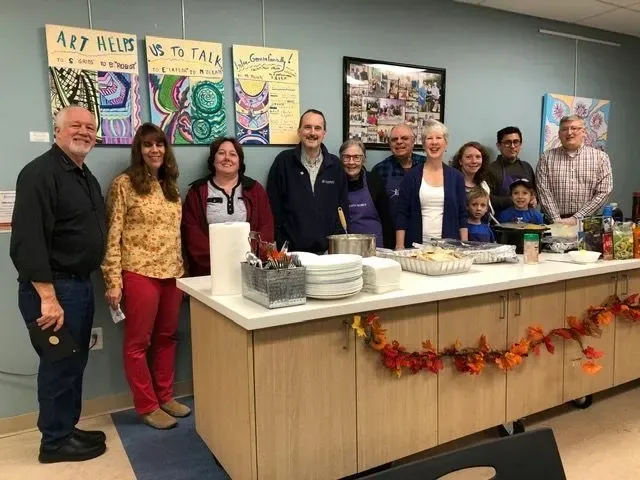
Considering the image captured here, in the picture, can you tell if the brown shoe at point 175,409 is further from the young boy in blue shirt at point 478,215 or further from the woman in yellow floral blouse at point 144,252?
the young boy in blue shirt at point 478,215

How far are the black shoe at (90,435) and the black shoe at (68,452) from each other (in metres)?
0.03

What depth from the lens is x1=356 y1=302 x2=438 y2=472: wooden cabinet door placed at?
200cm

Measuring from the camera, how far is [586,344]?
2.66 metres

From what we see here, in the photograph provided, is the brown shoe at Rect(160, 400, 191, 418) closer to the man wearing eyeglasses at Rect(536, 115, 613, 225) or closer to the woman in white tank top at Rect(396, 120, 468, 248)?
the woman in white tank top at Rect(396, 120, 468, 248)

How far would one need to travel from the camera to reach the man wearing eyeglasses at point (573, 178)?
3.73m

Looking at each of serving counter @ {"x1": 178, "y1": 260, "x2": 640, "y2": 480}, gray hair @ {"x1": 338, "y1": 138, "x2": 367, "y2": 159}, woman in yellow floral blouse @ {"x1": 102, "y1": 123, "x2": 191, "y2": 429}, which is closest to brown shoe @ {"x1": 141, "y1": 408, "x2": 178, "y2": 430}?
woman in yellow floral blouse @ {"x1": 102, "y1": 123, "x2": 191, "y2": 429}

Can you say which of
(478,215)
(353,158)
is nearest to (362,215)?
(353,158)

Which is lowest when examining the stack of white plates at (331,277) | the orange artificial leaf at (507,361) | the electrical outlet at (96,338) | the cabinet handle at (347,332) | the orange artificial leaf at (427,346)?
the electrical outlet at (96,338)

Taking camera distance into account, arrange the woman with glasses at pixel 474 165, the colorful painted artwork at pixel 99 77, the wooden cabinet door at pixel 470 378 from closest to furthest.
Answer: the wooden cabinet door at pixel 470 378
the colorful painted artwork at pixel 99 77
the woman with glasses at pixel 474 165

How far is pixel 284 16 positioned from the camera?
11.0 ft

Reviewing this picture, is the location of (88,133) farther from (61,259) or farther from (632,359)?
(632,359)

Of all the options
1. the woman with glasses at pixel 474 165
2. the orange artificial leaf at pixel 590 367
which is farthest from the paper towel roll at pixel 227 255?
the woman with glasses at pixel 474 165

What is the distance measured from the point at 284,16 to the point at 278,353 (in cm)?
238

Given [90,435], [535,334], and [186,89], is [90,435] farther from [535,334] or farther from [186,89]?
[535,334]
